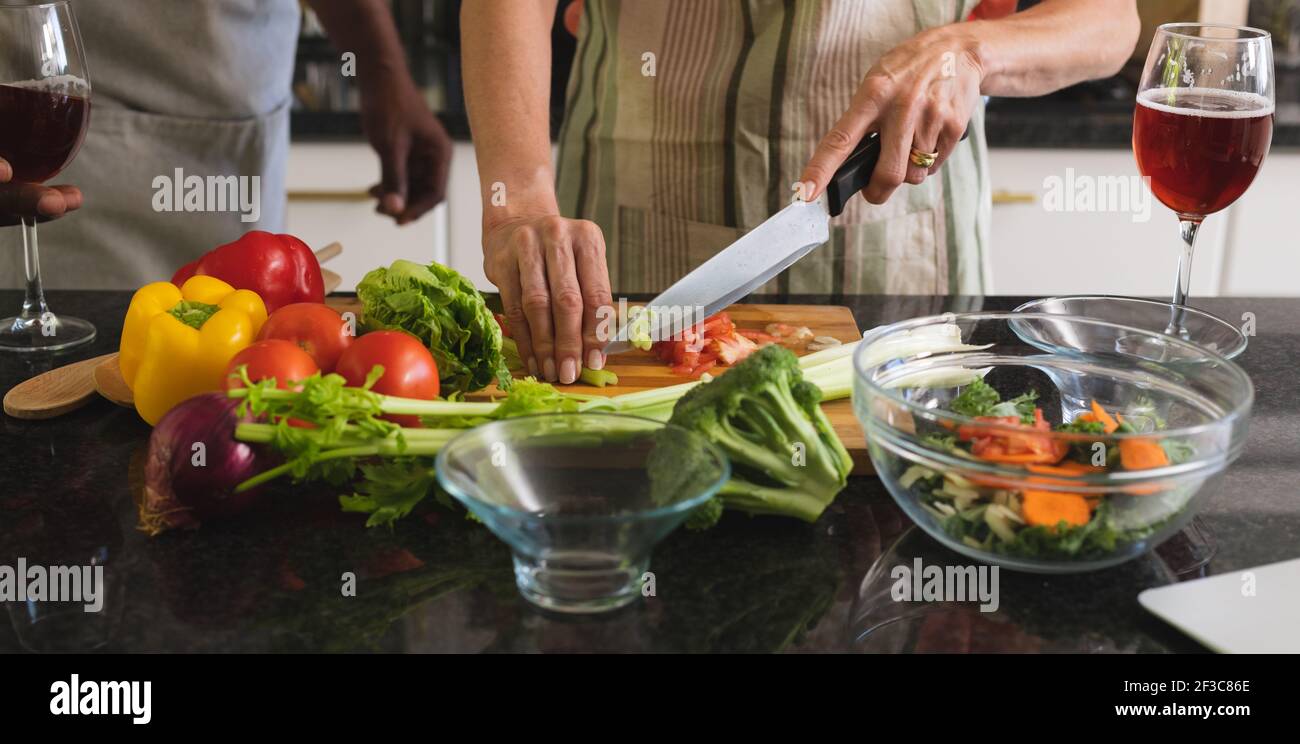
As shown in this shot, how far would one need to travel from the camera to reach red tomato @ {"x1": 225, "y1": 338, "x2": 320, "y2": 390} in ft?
3.41

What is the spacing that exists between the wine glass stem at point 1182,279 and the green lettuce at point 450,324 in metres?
0.70

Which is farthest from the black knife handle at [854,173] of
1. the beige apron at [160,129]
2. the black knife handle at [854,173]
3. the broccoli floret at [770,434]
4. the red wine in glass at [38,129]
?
the beige apron at [160,129]

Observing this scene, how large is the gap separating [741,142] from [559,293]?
0.55 meters

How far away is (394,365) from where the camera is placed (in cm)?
109

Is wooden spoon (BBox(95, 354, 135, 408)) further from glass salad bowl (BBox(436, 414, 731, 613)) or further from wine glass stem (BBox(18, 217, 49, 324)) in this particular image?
glass salad bowl (BBox(436, 414, 731, 613))

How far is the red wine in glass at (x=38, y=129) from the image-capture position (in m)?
1.26

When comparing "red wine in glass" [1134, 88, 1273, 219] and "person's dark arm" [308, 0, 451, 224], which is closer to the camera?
"red wine in glass" [1134, 88, 1273, 219]

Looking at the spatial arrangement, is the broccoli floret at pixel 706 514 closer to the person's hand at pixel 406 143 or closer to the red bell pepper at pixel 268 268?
the red bell pepper at pixel 268 268

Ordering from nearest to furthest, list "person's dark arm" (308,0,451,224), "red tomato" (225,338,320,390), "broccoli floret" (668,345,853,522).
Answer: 1. "broccoli floret" (668,345,853,522)
2. "red tomato" (225,338,320,390)
3. "person's dark arm" (308,0,451,224)

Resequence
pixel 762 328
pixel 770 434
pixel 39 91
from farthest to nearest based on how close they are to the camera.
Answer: pixel 762 328 < pixel 39 91 < pixel 770 434

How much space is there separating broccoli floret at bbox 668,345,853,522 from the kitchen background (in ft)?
6.01

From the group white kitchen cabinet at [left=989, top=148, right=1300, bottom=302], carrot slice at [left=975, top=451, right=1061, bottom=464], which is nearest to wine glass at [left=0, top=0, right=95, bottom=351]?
carrot slice at [left=975, top=451, right=1061, bottom=464]

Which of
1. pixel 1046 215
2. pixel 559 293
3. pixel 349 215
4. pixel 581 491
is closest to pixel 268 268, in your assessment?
pixel 559 293

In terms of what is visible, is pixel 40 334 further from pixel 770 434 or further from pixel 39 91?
pixel 770 434
